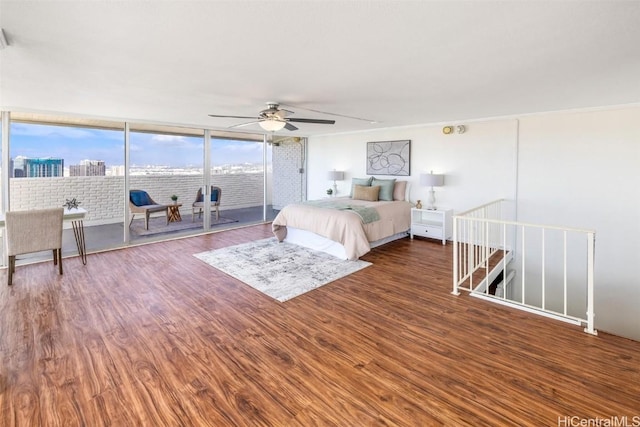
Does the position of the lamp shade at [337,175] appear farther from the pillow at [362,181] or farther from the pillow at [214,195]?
the pillow at [214,195]

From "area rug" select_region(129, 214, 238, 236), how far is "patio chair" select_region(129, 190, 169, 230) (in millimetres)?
173

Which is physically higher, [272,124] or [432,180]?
[272,124]

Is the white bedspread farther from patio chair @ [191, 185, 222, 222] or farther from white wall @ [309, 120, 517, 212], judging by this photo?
Answer: patio chair @ [191, 185, 222, 222]

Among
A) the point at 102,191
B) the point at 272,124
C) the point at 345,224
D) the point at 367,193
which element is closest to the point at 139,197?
the point at 102,191

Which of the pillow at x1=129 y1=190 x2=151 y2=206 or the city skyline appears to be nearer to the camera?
the city skyline

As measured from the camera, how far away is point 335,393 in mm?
2041

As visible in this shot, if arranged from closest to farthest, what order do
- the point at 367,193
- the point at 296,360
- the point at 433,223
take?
the point at 296,360, the point at 433,223, the point at 367,193

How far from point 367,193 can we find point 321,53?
14.0 feet

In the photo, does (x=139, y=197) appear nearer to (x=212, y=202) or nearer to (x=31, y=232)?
(x=212, y=202)

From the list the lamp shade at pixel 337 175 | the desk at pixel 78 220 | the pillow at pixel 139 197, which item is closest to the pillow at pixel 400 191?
the lamp shade at pixel 337 175

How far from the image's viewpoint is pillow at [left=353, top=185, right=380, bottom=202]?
6504 mm

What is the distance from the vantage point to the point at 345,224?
4906mm

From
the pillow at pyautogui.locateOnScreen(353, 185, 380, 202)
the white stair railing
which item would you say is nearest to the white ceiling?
the white stair railing

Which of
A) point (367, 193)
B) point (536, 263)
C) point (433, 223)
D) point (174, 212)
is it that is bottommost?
point (536, 263)
